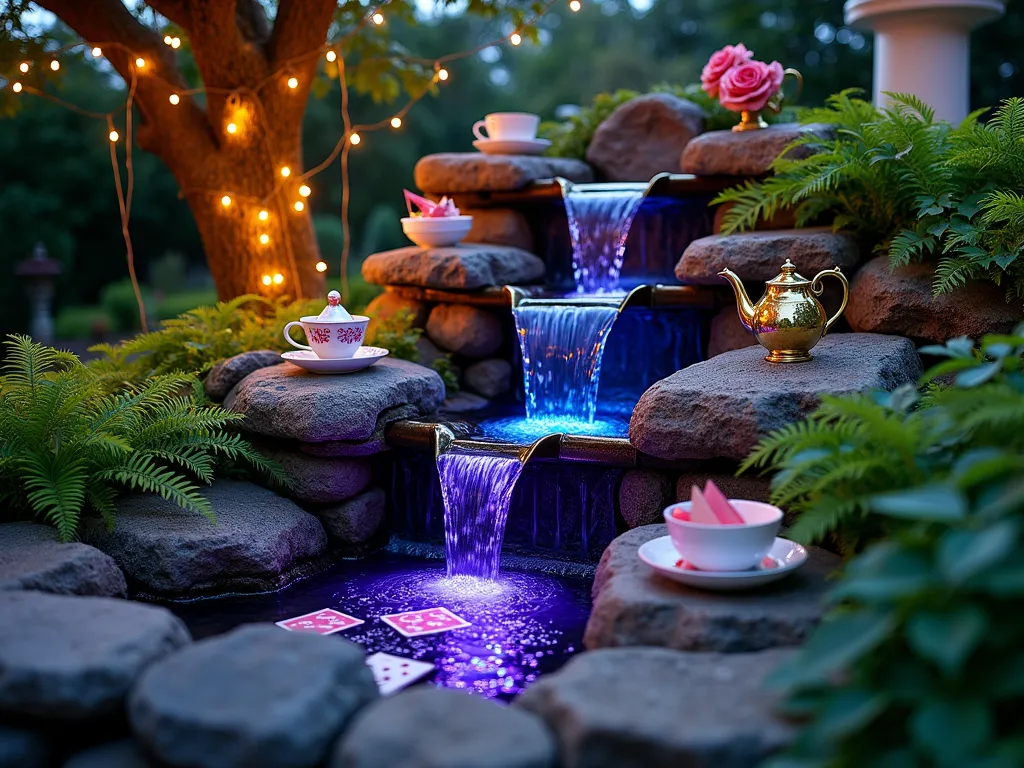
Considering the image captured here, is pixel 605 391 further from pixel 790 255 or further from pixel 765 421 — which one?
pixel 765 421

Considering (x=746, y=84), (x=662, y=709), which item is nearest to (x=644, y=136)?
(x=746, y=84)

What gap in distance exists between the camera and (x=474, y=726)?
263 centimetres

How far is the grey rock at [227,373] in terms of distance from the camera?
18.9ft

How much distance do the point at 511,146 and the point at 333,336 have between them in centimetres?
284

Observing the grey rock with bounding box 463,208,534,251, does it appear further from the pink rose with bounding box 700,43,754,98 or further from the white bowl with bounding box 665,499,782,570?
the white bowl with bounding box 665,499,782,570

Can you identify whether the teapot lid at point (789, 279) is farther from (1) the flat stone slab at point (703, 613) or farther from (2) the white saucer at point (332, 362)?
(2) the white saucer at point (332, 362)

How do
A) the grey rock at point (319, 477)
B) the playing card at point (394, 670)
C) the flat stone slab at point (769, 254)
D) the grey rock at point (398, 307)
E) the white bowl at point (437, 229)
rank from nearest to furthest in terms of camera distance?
the playing card at point (394, 670), the grey rock at point (319, 477), the flat stone slab at point (769, 254), the white bowl at point (437, 229), the grey rock at point (398, 307)

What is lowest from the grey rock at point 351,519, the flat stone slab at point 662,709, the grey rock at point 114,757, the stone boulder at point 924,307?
the grey rock at point 351,519

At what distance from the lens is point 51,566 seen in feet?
13.1

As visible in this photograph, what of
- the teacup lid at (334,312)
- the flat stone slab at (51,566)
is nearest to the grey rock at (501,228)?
the teacup lid at (334,312)

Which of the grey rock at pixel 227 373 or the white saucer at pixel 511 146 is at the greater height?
the white saucer at pixel 511 146

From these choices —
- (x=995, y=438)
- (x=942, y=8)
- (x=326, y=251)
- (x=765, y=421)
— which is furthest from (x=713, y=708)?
(x=326, y=251)

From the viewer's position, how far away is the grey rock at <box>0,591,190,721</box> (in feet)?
9.62

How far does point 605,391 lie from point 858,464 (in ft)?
12.2
